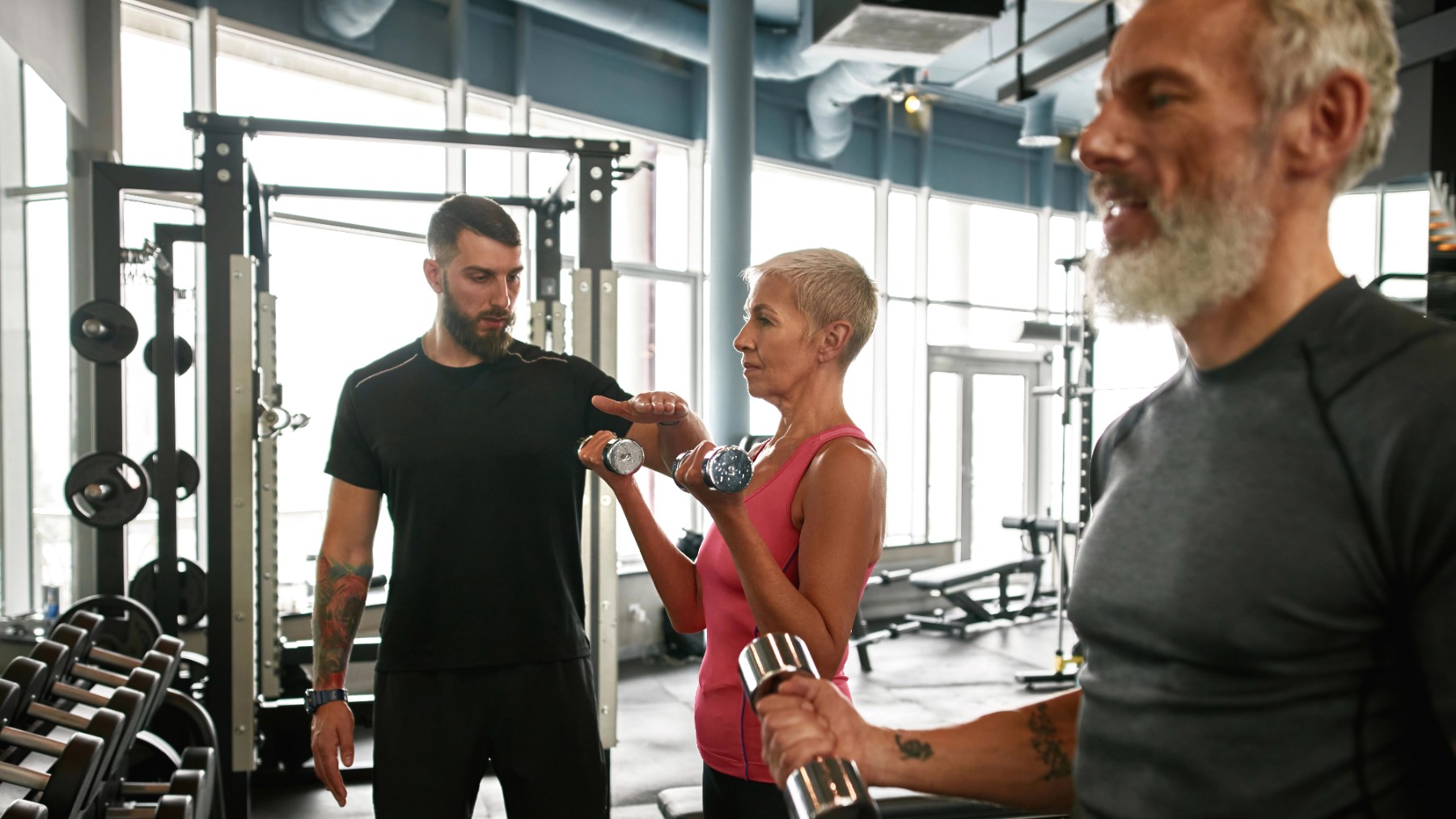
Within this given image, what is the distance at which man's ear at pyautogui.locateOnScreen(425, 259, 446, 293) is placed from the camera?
193cm

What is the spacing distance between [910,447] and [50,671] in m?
6.94

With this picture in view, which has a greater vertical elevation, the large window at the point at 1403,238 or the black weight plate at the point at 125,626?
the large window at the point at 1403,238

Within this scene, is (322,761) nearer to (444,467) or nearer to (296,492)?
(444,467)

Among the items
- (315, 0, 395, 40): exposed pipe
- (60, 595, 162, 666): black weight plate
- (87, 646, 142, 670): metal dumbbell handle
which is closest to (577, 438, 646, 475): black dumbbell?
(87, 646, 142, 670): metal dumbbell handle

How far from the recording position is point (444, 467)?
1.76 metres

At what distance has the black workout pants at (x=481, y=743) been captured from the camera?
5.55 feet

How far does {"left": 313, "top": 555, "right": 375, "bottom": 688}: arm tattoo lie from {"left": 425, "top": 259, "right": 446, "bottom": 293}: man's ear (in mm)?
568

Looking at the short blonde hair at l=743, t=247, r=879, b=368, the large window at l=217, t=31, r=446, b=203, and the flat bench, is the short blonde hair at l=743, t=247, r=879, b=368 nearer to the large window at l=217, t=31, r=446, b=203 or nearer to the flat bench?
the flat bench

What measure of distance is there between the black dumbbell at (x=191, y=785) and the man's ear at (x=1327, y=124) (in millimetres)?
2263

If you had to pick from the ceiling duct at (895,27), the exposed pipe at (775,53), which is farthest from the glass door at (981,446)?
the ceiling duct at (895,27)

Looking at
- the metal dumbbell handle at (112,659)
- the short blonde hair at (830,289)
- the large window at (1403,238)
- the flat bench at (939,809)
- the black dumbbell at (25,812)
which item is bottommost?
the flat bench at (939,809)

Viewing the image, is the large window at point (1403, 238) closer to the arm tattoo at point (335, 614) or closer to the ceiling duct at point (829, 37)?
the ceiling duct at point (829, 37)

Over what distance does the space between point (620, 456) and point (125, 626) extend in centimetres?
219

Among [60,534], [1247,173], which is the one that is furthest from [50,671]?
[1247,173]
